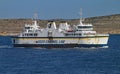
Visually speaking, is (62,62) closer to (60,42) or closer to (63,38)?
(63,38)

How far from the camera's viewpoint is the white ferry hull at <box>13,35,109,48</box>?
123 meters

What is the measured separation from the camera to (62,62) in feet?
301

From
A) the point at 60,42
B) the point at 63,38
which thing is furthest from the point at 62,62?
the point at 60,42

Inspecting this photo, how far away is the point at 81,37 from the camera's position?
404ft

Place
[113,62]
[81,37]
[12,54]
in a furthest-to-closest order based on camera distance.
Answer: [81,37]
[12,54]
[113,62]

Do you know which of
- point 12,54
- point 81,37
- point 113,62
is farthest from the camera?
point 81,37

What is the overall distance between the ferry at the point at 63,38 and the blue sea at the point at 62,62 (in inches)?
93.1

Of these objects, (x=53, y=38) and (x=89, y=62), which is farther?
(x=53, y=38)

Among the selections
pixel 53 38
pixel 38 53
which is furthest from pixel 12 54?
pixel 53 38

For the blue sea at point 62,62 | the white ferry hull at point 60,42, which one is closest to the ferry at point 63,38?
the white ferry hull at point 60,42

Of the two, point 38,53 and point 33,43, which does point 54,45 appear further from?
point 38,53

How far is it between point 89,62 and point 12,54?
71.0ft

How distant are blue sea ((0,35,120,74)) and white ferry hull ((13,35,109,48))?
2.12 meters

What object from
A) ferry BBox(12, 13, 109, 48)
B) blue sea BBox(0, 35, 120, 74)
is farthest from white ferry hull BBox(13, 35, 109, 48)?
blue sea BBox(0, 35, 120, 74)
